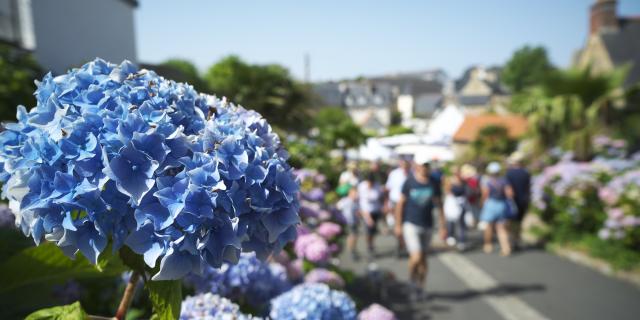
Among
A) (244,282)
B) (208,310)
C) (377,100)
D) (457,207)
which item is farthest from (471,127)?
(208,310)

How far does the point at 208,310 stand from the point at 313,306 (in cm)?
41

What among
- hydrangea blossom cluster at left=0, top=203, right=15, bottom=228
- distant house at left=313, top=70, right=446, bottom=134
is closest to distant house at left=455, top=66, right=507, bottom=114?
distant house at left=313, top=70, right=446, bottom=134

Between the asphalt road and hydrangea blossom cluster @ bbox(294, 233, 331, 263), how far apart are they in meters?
1.62

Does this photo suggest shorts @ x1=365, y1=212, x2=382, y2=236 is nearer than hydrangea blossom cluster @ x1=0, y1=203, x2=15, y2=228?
No

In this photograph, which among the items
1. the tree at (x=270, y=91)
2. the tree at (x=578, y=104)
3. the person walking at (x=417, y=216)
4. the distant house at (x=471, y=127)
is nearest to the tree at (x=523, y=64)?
the distant house at (x=471, y=127)

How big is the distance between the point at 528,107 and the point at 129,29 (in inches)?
495

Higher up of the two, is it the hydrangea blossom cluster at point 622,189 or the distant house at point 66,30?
the distant house at point 66,30

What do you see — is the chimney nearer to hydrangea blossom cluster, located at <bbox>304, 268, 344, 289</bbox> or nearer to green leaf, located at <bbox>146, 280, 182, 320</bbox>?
hydrangea blossom cluster, located at <bbox>304, 268, 344, 289</bbox>

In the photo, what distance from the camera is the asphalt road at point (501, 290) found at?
Result: 464 centimetres

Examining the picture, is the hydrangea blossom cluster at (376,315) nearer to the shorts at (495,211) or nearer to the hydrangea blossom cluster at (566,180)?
the shorts at (495,211)

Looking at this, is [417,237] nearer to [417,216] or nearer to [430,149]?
[417,216]

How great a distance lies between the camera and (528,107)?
12555 mm

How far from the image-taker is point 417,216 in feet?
14.8

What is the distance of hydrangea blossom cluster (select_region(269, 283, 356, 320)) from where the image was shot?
4.39ft
